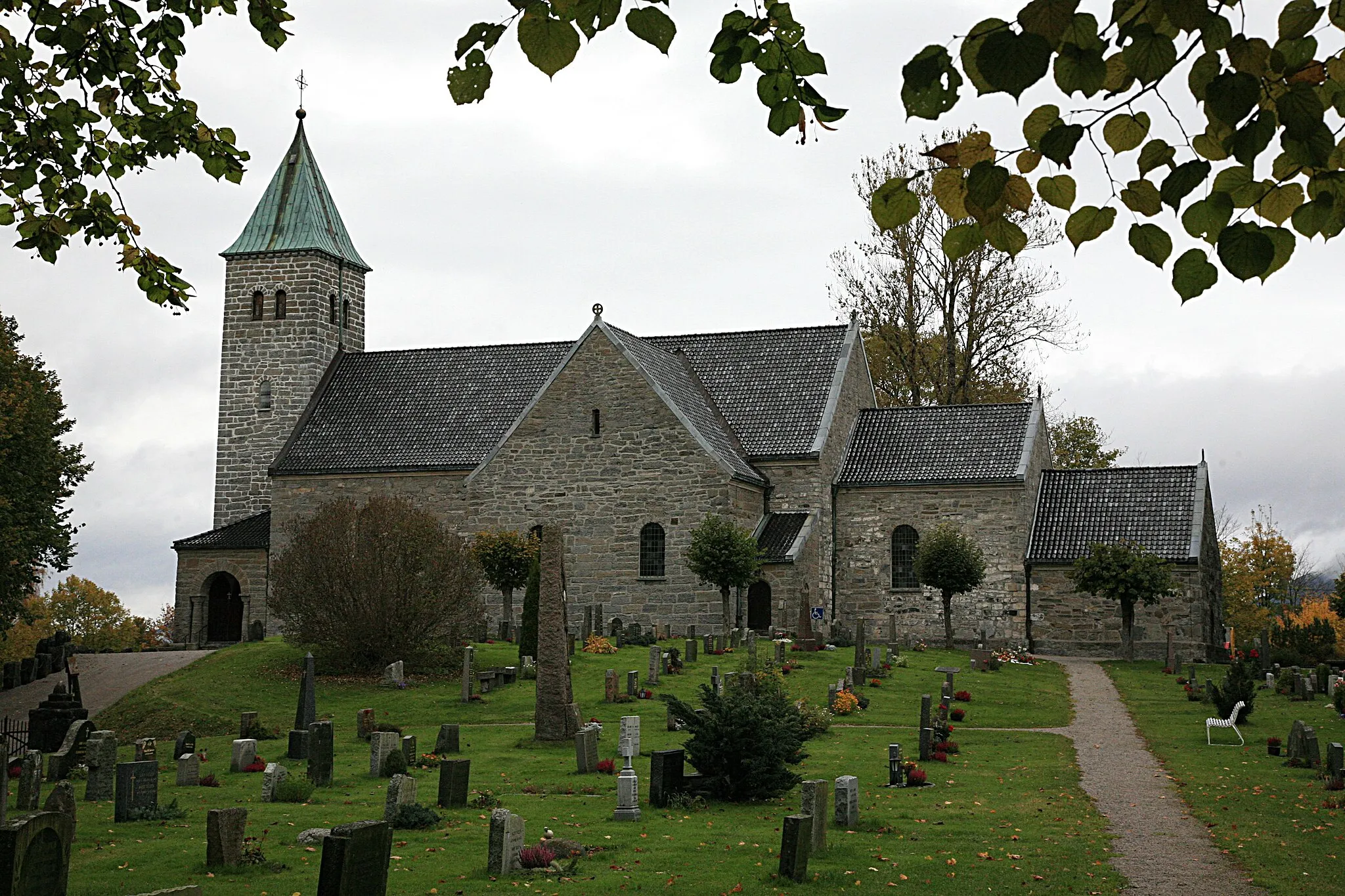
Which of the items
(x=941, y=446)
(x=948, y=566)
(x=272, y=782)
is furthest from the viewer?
(x=941, y=446)

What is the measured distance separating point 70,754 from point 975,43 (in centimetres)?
1815

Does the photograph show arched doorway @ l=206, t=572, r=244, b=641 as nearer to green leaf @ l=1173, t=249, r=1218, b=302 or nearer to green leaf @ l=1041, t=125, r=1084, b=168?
green leaf @ l=1041, t=125, r=1084, b=168

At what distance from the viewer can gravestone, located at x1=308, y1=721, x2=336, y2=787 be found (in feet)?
55.5

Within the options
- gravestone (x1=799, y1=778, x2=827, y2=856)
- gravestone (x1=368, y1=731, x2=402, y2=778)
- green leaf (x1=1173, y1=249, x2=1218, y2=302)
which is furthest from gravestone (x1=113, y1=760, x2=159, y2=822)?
green leaf (x1=1173, y1=249, x2=1218, y2=302)

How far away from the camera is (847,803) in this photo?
46.5ft

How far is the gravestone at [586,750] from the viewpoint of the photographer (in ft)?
58.1

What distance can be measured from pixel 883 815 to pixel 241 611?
1244 inches

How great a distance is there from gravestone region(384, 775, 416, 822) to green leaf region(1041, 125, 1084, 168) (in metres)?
11.1

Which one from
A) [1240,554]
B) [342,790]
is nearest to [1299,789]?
[342,790]

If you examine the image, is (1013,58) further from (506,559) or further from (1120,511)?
(1120,511)

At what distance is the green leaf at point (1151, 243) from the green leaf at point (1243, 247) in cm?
23

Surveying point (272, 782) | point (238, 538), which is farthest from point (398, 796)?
point (238, 538)

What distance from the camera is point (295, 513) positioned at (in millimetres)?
41156

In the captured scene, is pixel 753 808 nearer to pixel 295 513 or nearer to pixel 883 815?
pixel 883 815
